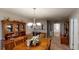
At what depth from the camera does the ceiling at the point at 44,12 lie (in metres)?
2.06

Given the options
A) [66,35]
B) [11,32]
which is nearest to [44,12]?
[66,35]

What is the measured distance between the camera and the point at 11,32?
212cm

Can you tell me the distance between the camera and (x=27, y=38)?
7.04 ft

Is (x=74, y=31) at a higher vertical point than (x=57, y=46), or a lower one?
higher

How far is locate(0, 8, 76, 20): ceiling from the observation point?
2.06m

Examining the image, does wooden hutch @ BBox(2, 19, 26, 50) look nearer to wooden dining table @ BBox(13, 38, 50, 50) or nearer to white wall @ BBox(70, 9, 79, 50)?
wooden dining table @ BBox(13, 38, 50, 50)

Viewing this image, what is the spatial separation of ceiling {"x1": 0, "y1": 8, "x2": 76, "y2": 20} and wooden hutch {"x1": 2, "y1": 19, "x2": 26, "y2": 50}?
18 centimetres

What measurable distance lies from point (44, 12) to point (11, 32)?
722mm

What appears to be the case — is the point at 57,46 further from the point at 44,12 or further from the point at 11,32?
the point at 11,32

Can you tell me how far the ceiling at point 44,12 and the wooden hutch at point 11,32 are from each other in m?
0.18

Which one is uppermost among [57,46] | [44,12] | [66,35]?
[44,12]

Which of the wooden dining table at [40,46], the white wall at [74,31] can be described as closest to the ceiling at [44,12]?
the white wall at [74,31]

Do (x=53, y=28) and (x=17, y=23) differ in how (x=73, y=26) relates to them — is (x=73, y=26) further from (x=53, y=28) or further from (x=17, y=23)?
(x=17, y=23)
